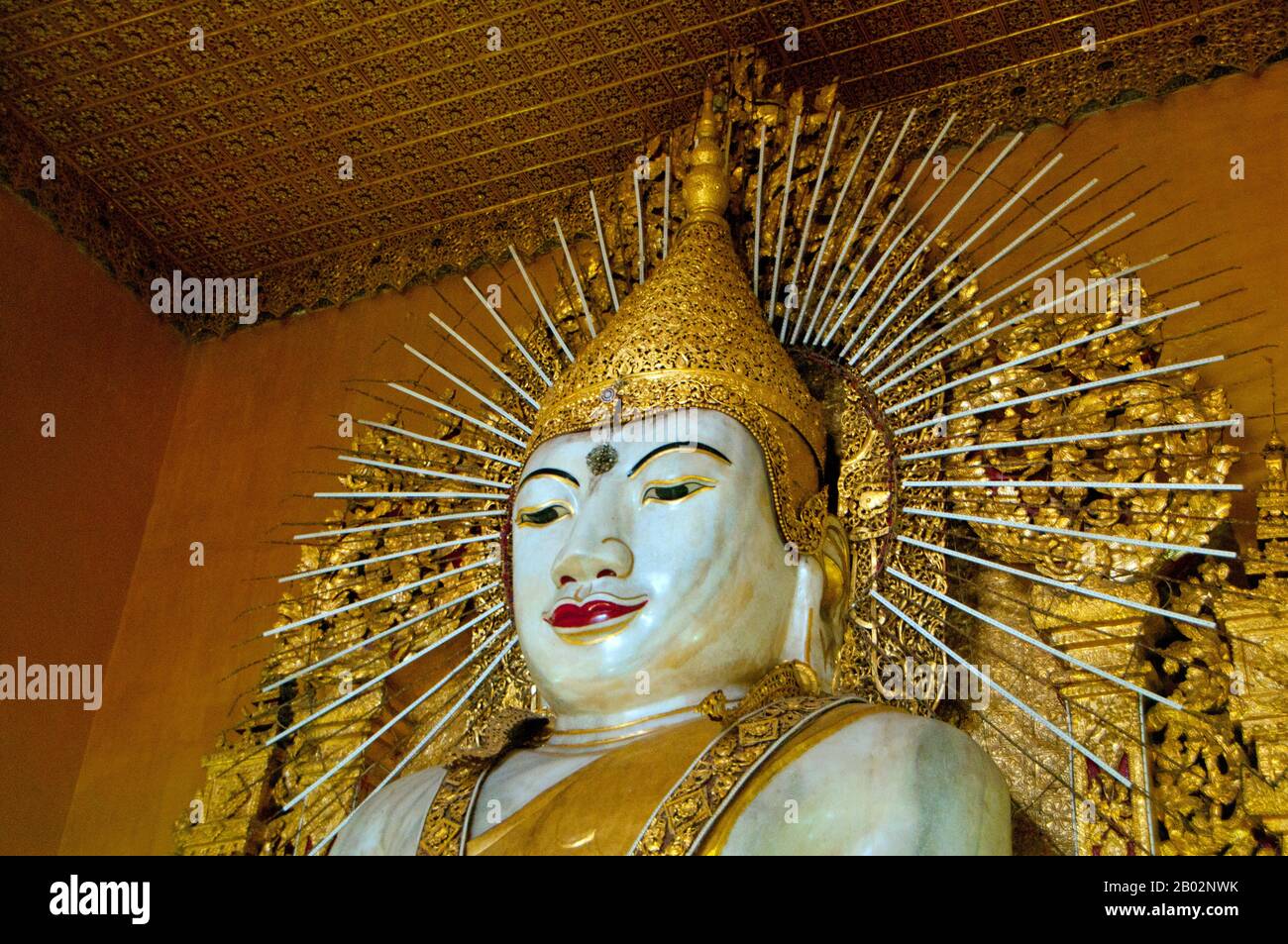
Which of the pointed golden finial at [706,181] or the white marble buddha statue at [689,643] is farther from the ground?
the pointed golden finial at [706,181]

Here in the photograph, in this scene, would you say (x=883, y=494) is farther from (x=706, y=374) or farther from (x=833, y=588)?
(x=706, y=374)

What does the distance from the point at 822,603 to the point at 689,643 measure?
0.34m

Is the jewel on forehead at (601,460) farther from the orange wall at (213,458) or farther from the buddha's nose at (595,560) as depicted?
the orange wall at (213,458)

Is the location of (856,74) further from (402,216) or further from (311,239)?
(311,239)

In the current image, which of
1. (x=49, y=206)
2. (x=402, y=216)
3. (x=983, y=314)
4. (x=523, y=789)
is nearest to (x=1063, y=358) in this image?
(x=983, y=314)

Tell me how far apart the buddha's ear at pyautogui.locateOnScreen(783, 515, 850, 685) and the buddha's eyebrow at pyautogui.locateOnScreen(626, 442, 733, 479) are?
26 centimetres

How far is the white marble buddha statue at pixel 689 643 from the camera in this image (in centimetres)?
231

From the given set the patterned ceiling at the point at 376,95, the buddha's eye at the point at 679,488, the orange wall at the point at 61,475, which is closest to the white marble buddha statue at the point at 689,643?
the buddha's eye at the point at 679,488

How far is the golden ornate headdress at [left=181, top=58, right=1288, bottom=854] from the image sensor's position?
2768mm

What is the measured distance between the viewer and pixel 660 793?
2424 mm

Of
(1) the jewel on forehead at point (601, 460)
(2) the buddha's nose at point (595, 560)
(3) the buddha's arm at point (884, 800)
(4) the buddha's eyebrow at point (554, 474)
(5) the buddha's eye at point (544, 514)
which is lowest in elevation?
(3) the buddha's arm at point (884, 800)

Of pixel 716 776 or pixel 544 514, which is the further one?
pixel 544 514

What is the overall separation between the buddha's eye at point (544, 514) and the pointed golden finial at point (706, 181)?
0.78 meters

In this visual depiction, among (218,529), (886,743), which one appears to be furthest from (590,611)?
(218,529)
